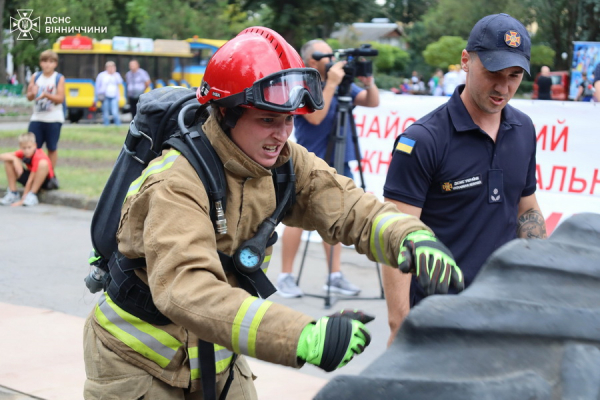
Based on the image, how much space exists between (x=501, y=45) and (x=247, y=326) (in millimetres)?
1796

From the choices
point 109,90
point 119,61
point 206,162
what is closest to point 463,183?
point 206,162

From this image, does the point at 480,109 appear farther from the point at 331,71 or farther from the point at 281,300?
the point at 281,300

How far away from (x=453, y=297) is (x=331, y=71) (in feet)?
16.2

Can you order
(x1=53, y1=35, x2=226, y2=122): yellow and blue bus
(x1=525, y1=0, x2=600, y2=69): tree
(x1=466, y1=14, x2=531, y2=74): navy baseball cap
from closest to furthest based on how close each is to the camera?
(x1=466, y1=14, x2=531, y2=74): navy baseball cap, (x1=53, y1=35, x2=226, y2=122): yellow and blue bus, (x1=525, y1=0, x2=600, y2=69): tree

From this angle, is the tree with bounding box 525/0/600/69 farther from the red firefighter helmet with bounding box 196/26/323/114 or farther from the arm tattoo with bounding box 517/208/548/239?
the red firefighter helmet with bounding box 196/26/323/114

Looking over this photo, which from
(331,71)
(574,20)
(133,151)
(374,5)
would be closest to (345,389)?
(133,151)

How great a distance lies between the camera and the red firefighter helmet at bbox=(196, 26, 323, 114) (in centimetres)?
225

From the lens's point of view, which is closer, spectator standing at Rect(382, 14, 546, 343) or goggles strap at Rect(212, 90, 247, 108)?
goggles strap at Rect(212, 90, 247, 108)

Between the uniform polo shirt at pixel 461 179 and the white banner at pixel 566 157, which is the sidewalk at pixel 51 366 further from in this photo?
the white banner at pixel 566 157

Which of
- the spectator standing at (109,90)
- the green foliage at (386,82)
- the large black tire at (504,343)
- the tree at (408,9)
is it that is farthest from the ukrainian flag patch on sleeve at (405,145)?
the tree at (408,9)

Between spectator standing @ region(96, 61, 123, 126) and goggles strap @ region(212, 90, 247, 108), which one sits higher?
goggles strap @ region(212, 90, 247, 108)

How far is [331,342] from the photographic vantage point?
1824mm

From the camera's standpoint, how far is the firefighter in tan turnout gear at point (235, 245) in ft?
6.32

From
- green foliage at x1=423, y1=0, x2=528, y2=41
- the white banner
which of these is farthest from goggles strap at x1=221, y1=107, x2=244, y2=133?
green foliage at x1=423, y1=0, x2=528, y2=41
